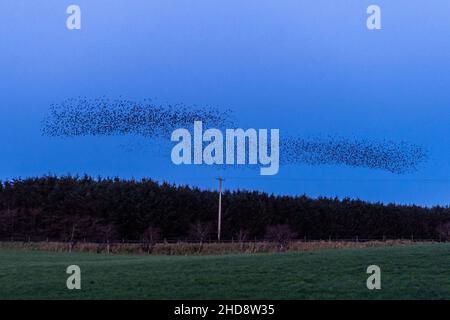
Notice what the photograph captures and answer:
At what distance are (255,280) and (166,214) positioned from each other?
62496mm

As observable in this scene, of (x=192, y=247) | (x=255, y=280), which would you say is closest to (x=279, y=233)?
(x=192, y=247)

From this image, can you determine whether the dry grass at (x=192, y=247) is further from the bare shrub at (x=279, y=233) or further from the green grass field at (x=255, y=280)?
the bare shrub at (x=279, y=233)

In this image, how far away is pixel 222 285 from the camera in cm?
1758

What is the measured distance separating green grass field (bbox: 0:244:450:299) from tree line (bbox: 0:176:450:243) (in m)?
50.3

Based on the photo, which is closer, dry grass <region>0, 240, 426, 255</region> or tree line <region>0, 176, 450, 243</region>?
dry grass <region>0, 240, 426, 255</region>

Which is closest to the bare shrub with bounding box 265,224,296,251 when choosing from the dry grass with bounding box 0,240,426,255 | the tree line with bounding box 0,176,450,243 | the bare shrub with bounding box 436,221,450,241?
the tree line with bounding box 0,176,450,243

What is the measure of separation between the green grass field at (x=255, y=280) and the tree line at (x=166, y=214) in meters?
50.3

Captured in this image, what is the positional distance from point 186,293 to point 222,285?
5.64 feet

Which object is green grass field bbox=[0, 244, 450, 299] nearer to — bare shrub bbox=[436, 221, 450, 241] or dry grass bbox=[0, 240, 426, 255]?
dry grass bbox=[0, 240, 426, 255]

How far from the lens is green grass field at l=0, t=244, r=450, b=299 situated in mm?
16125

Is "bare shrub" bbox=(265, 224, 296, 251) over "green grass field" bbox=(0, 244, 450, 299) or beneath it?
over

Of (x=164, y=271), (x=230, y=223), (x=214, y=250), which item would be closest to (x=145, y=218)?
(x=230, y=223)
